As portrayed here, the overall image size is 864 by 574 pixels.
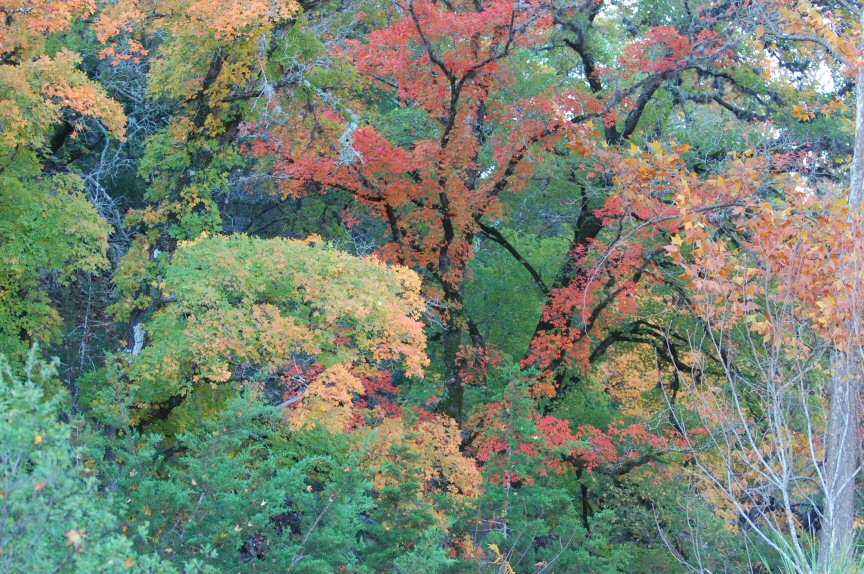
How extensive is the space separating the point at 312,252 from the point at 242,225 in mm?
8073

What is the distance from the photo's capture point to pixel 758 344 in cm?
1537

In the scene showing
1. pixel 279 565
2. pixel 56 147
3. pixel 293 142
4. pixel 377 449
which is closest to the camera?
pixel 279 565

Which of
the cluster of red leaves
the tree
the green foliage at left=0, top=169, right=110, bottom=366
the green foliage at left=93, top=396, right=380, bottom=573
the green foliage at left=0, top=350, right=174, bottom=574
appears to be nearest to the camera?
the green foliage at left=0, top=350, right=174, bottom=574

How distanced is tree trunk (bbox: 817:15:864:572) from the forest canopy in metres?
0.04

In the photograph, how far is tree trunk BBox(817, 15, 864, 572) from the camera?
590 cm

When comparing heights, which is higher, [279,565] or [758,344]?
[758,344]

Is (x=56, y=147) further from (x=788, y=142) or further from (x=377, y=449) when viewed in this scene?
(x=788, y=142)

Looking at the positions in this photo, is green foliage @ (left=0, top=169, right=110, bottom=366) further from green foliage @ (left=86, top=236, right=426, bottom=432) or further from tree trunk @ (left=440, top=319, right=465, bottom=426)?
tree trunk @ (left=440, top=319, right=465, bottom=426)

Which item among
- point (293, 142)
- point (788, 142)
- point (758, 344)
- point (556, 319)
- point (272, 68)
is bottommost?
point (556, 319)

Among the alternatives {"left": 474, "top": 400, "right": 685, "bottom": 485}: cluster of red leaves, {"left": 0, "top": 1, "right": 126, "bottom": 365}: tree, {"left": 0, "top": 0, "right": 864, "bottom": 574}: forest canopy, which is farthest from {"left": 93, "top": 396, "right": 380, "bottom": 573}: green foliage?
{"left": 474, "top": 400, "right": 685, "bottom": 485}: cluster of red leaves

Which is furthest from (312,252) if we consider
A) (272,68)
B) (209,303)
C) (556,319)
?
(556,319)

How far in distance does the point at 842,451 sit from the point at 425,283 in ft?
37.1

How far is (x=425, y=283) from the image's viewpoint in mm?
16938

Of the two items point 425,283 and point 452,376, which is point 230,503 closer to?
point 452,376
